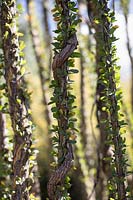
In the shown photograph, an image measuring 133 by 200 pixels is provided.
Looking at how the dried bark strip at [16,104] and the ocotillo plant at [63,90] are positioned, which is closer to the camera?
the ocotillo plant at [63,90]

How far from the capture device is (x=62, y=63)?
1.48 meters

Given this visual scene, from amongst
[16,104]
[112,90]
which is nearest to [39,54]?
[16,104]

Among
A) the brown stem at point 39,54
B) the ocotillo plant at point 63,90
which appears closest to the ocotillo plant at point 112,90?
the ocotillo plant at point 63,90

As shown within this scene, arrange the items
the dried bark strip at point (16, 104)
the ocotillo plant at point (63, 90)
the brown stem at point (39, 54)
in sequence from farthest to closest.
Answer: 1. the brown stem at point (39, 54)
2. the dried bark strip at point (16, 104)
3. the ocotillo plant at point (63, 90)

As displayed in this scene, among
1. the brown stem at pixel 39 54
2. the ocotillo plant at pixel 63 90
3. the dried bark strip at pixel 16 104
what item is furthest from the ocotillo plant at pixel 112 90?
the brown stem at pixel 39 54

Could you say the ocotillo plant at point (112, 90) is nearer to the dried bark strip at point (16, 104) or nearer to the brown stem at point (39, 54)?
the dried bark strip at point (16, 104)

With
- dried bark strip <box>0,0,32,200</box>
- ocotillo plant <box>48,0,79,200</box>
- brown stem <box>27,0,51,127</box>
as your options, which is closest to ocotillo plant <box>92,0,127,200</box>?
ocotillo plant <box>48,0,79,200</box>

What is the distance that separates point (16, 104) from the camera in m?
1.66

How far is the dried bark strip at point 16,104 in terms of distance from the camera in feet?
5.40

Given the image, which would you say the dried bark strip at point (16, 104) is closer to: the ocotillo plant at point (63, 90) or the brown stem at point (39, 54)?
the ocotillo plant at point (63, 90)

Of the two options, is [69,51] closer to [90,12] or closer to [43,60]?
[90,12]

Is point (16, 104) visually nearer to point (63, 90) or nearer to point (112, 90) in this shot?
point (63, 90)

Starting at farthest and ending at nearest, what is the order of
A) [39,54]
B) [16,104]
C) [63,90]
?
1. [39,54]
2. [16,104]
3. [63,90]

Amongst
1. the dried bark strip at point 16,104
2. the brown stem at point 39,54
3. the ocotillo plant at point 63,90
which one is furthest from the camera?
the brown stem at point 39,54
